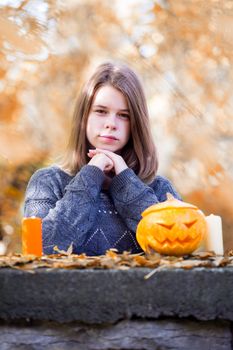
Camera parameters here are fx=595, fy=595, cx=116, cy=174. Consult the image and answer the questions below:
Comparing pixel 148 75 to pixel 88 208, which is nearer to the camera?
pixel 88 208

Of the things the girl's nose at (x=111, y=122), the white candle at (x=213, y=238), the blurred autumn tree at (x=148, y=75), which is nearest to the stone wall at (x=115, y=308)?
the white candle at (x=213, y=238)

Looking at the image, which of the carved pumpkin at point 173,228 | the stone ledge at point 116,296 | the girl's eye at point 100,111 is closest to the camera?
the stone ledge at point 116,296

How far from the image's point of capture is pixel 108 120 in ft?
5.91

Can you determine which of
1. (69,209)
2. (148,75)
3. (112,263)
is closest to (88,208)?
(69,209)

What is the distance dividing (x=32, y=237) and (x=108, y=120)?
1.94 ft

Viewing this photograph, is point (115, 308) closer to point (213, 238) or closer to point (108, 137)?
point (213, 238)

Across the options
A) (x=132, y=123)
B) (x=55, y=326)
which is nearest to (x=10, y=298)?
(x=55, y=326)

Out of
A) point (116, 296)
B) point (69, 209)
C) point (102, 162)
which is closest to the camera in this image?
point (116, 296)

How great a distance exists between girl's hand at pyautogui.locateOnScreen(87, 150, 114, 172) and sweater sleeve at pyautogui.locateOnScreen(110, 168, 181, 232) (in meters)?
0.05

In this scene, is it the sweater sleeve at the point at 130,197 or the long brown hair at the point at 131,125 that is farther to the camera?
the long brown hair at the point at 131,125

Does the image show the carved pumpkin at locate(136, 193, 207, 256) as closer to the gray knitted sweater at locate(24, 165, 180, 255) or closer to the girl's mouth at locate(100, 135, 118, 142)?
the gray knitted sweater at locate(24, 165, 180, 255)

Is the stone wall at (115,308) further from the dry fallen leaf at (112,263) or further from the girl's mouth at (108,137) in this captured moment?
the girl's mouth at (108,137)

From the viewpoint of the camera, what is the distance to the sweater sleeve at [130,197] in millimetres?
1729

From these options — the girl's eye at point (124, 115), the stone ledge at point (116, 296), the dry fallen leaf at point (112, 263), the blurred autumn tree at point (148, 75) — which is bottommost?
the stone ledge at point (116, 296)
